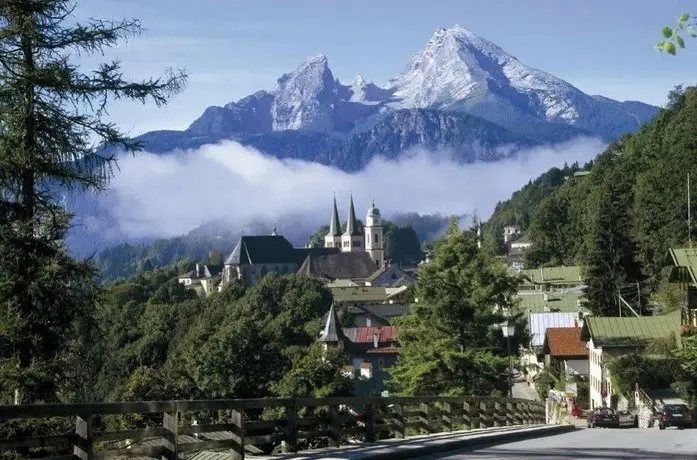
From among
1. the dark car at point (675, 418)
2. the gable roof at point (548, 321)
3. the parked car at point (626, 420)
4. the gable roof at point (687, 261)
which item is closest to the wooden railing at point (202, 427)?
the dark car at point (675, 418)

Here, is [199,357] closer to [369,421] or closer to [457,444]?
[369,421]

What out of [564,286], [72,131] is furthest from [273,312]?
Answer: [72,131]

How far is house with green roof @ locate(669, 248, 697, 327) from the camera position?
66500 millimetres

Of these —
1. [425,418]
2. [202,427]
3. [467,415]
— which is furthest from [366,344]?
[202,427]

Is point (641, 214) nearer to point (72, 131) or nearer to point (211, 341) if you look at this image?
point (211, 341)

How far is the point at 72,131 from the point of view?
21.4 m

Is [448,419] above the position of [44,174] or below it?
below

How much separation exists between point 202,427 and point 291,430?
2.71 meters

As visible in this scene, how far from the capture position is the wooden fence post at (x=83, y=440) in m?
13.6

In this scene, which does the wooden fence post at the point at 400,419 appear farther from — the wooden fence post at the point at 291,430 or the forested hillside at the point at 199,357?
the forested hillside at the point at 199,357

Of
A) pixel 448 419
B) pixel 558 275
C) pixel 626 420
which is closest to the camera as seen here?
pixel 448 419

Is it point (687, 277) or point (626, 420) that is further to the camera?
point (687, 277)

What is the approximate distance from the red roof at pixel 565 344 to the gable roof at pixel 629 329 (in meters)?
11.1

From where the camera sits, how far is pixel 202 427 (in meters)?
15.9
